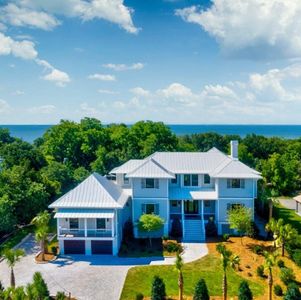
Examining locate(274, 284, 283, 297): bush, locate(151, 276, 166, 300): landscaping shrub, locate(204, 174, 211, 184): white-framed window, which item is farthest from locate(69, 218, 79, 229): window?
locate(274, 284, 283, 297): bush

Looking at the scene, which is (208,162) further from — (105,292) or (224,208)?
(105,292)

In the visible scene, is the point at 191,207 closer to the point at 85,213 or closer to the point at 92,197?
the point at 92,197

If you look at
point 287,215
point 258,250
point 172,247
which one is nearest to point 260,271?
point 258,250

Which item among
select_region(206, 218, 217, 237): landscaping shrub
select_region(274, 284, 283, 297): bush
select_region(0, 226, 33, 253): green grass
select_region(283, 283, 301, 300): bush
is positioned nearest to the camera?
select_region(283, 283, 301, 300): bush

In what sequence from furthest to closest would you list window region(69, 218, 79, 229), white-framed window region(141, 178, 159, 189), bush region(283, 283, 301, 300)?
white-framed window region(141, 178, 159, 189) → window region(69, 218, 79, 229) → bush region(283, 283, 301, 300)

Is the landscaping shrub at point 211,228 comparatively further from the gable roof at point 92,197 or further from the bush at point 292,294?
the bush at point 292,294

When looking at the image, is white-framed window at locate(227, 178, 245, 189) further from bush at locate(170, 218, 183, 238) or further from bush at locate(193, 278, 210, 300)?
bush at locate(193, 278, 210, 300)

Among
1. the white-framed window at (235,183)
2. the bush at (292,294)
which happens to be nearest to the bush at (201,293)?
the bush at (292,294)
